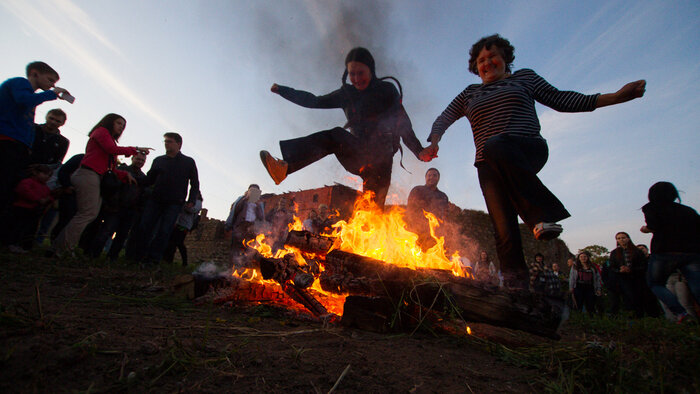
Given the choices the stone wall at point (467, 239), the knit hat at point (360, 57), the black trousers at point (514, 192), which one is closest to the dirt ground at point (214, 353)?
the black trousers at point (514, 192)

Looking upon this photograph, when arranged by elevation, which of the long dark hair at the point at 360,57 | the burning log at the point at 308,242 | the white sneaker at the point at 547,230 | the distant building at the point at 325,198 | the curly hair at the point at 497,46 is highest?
the distant building at the point at 325,198

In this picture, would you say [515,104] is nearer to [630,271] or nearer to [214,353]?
[214,353]

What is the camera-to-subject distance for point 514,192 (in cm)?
276

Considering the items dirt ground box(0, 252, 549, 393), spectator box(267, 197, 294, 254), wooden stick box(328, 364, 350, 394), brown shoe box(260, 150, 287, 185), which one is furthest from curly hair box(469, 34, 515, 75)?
spectator box(267, 197, 294, 254)

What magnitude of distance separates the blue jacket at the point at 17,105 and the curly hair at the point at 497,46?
17.7ft

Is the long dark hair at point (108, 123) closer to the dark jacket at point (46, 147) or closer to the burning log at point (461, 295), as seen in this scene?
the dark jacket at point (46, 147)

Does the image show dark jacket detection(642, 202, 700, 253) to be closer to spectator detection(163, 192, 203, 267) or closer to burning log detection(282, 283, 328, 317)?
burning log detection(282, 283, 328, 317)

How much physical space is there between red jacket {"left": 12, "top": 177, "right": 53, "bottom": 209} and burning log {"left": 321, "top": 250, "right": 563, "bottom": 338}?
5259mm

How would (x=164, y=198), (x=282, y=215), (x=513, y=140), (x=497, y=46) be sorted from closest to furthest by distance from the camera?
(x=513, y=140), (x=497, y=46), (x=164, y=198), (x=282, y=215)

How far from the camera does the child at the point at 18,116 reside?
12.5ft

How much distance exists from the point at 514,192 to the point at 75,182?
5.94 metres

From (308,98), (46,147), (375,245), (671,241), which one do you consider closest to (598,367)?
(375,245)

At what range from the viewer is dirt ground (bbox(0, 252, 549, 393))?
1135 millimetres

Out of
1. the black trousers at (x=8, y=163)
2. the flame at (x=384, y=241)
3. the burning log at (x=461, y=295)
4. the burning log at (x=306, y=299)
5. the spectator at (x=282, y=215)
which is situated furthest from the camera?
the spectator at (x=282, y=215)
